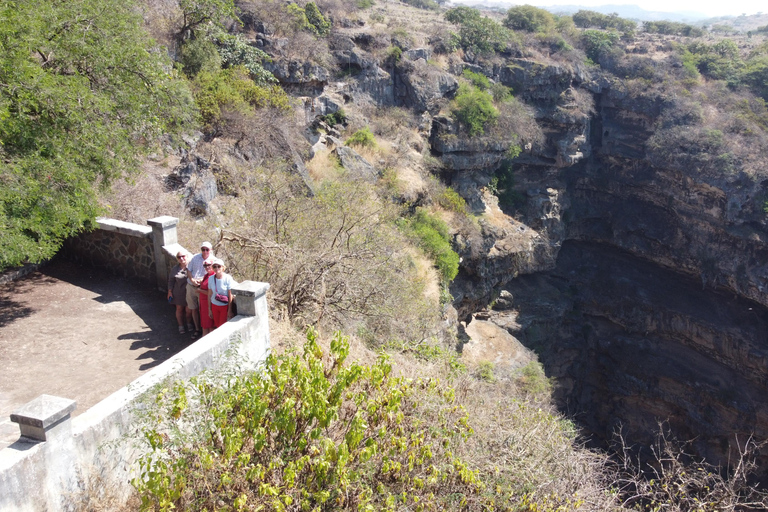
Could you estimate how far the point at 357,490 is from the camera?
4.82 metres

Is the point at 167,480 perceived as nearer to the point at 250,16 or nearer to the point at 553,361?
the point at 250,16

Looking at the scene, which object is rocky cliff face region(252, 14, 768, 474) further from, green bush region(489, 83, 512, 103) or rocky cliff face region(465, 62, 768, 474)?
green bush region(489, 83, 512, 103)

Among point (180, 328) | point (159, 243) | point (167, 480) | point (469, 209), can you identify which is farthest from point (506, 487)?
point (469, 209)

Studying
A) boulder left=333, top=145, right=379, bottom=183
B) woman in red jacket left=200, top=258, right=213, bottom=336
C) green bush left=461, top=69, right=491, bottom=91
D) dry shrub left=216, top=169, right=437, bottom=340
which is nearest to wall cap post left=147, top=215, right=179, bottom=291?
dry shrub left=216, top=169, right=437, bottom=340

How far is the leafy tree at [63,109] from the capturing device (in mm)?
6609

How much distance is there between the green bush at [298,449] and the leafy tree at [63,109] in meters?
3.18

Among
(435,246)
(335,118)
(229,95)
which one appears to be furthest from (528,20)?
(229,95)

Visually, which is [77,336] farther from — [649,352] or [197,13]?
[649,352]

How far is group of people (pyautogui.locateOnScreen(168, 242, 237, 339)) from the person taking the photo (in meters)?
6.47

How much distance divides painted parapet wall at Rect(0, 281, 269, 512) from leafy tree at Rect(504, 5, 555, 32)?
105 ft

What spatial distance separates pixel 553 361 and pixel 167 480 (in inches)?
915

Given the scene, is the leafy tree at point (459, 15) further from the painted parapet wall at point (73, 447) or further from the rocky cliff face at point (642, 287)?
the painted parapet wall at point (73, 447)

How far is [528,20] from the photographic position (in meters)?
32.8

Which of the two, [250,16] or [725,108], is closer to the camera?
[250,16]
